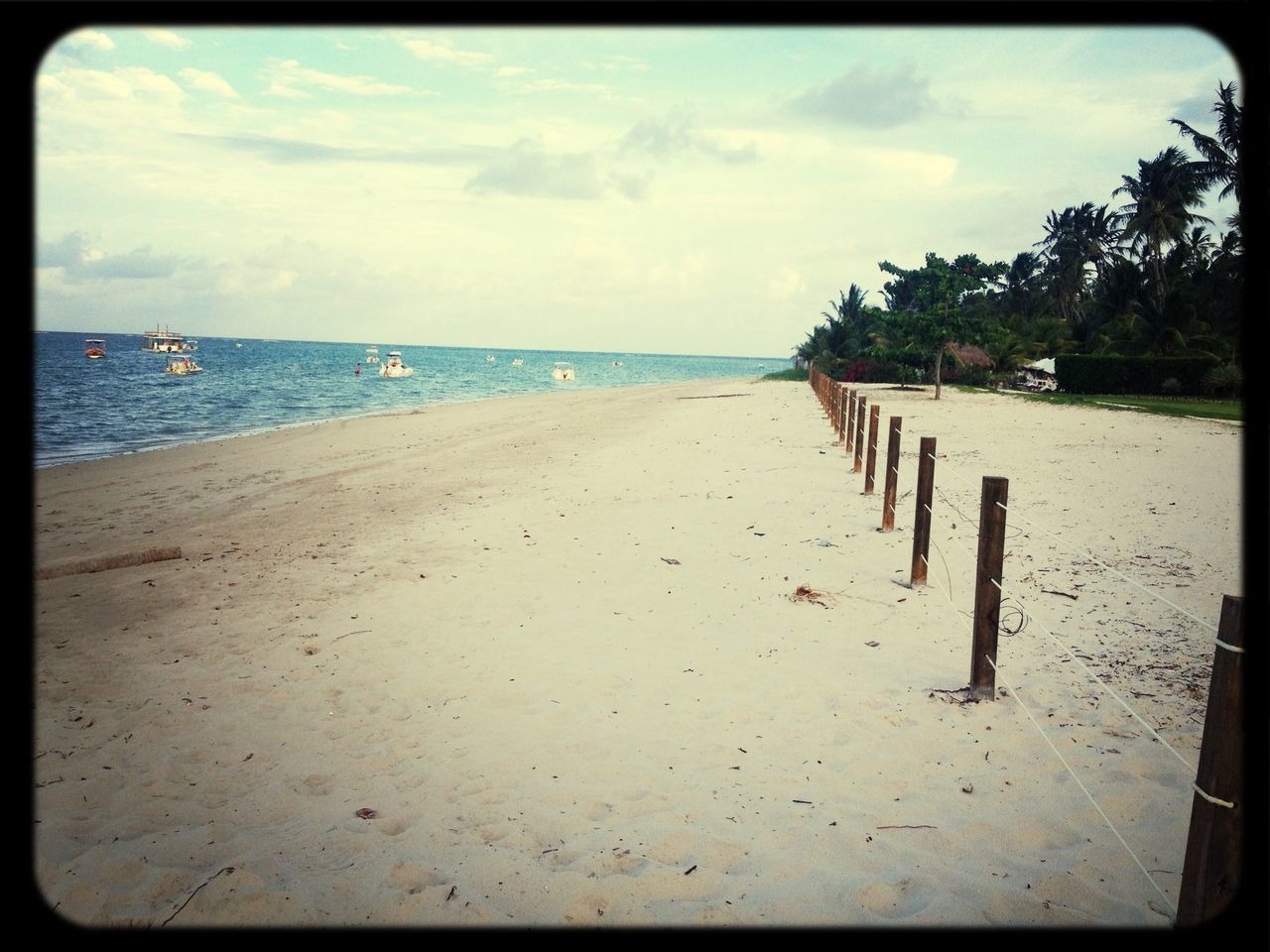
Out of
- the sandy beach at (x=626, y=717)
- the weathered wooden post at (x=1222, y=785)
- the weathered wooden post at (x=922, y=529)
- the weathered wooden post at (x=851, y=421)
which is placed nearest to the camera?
the weathered wooden post at (x=1222, y=785)

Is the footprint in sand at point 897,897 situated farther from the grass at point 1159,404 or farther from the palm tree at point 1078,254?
the palm tree at point 1078,254

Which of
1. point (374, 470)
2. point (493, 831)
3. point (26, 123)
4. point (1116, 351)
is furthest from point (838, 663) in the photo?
point (1116, 351)

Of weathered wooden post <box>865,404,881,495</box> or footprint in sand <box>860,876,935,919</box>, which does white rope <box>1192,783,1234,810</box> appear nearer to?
footprint in sand <box>860,876,935,919</box>

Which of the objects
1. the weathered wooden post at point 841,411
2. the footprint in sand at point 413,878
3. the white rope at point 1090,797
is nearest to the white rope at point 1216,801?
the white rope at point 1090,797

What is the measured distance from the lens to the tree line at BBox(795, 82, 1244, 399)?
1092 inches

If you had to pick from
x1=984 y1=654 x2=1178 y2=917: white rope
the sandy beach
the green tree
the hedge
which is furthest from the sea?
the hedge

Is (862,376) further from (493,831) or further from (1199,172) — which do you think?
(493,831)

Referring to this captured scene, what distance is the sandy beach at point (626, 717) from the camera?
2.98 meters

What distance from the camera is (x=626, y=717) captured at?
4.36 meters

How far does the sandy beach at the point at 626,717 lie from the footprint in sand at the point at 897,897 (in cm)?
1

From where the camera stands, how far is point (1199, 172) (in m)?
38.8

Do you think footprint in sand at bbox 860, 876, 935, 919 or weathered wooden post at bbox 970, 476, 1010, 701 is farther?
weathered wooden post at bbox 970, 476, 1010, 701

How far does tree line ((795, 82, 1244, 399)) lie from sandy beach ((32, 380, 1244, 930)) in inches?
770

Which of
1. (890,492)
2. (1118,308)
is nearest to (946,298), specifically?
(1118,308)
